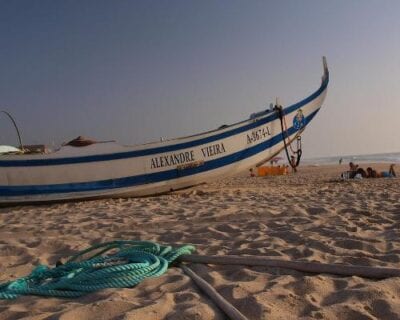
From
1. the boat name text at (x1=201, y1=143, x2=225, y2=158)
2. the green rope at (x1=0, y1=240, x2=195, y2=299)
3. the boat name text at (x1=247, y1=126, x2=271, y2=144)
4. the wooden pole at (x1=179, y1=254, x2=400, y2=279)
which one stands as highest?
the boat name text at (x1=247, y1=126, x2=271, y2=144)

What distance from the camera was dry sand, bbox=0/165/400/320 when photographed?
2.25 m

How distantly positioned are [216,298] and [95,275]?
0.87m

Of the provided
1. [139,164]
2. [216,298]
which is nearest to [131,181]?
[139,164]

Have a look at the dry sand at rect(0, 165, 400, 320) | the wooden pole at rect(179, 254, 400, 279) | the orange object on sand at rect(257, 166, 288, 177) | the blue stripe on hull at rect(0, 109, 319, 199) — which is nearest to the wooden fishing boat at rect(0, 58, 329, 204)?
the blue stripe on hull at rect(0, 109, 319, 199)

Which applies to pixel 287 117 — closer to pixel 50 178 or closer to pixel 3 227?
pixel 50 178

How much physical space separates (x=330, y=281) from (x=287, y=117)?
324 inches

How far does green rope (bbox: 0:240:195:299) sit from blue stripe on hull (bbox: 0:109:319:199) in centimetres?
522

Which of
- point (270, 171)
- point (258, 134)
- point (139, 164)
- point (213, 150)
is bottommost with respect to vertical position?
point (270, 171)

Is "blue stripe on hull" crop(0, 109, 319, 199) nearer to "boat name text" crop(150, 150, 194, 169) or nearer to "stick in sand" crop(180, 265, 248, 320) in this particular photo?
"boat name text" crop(150, 150, 194, 169)

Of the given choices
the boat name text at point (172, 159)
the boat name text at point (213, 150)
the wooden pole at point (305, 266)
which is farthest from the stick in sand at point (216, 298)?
the boat name text at point (213, 150)

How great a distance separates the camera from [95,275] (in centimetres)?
275

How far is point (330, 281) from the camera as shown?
8.64 ft

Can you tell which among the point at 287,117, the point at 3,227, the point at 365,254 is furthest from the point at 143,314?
the point at 287,117

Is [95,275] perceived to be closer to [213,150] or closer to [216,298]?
[216,298]
